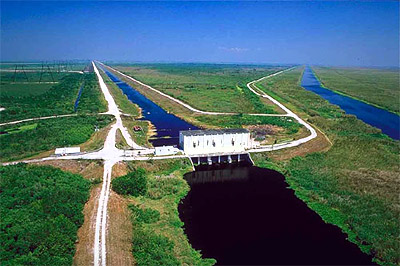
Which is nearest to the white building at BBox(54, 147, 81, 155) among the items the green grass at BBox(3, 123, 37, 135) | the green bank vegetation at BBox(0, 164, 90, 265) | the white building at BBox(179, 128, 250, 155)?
the green bank vegetation at BBox(0, 164, 90, 265)

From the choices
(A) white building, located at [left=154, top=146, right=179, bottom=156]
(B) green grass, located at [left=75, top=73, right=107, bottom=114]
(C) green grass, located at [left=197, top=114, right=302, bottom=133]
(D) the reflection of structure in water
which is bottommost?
(D) the reflection of structure in water

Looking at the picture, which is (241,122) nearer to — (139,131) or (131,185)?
(139,131)

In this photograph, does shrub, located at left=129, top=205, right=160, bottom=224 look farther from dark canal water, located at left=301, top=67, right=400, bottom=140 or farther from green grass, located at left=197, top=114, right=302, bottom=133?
dark canal water, located at left=301, top=67, right=400, bottom=140

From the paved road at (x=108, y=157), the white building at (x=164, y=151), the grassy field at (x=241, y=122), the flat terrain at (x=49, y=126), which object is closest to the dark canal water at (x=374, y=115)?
the paved road at (x=108, y=157)

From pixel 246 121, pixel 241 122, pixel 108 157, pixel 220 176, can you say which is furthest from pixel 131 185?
pixel 246 121

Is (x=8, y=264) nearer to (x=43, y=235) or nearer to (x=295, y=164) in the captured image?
(x=43, y=235)

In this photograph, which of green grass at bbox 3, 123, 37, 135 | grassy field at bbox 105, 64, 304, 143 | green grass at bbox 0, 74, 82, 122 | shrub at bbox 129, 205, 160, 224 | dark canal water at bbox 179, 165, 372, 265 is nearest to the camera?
dark canal water at bbox 179, 165, 372, 265

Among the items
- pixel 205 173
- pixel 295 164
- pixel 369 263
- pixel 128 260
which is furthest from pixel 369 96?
pixel 128 260
